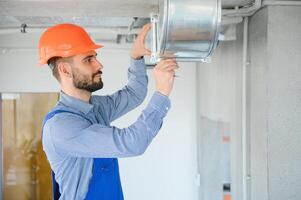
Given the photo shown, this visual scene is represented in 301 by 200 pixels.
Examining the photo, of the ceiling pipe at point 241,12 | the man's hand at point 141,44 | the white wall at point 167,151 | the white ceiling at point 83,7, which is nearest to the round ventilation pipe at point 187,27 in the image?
the man's hand at point 141,44

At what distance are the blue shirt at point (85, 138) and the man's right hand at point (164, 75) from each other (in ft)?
0.08

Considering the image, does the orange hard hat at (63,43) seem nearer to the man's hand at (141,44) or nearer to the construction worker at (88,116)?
the construction worker at (88,116)

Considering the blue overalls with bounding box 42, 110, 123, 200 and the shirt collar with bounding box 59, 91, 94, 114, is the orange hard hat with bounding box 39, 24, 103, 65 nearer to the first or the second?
the shirt collar with bounding box 59, 91, 94, 114

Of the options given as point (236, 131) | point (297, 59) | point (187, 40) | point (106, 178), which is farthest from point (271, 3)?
point (106, 178)

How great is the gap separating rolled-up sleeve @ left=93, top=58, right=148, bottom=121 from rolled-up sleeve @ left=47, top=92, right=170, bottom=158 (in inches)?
18.7

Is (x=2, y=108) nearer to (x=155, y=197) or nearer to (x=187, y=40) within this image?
(x=155, y=197)

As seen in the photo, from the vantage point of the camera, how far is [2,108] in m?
3.22

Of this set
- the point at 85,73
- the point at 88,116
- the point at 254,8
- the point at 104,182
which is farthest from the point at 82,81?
the point at 254,8

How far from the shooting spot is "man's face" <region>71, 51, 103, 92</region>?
1.31m

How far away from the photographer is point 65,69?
52.0 inches

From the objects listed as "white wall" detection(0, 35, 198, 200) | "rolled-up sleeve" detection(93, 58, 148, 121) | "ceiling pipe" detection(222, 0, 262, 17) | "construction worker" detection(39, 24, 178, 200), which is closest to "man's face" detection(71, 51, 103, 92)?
"construction worker" detection(39, 24, 178, 200)

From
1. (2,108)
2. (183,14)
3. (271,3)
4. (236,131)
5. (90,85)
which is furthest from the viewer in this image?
(2,108)

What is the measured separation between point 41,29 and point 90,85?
117 cm

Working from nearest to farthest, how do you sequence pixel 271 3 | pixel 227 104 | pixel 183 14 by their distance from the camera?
pixel 183 14 < pixel 271 3 < pixel 227 104
